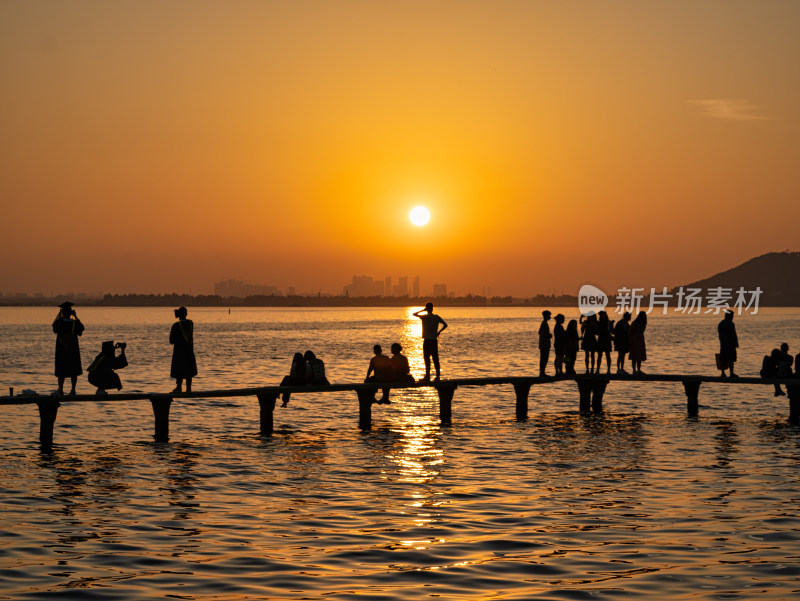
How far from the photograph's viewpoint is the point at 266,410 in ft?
82.7

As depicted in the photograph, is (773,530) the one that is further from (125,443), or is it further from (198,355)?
(198,355)

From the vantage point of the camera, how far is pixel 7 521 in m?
13.9

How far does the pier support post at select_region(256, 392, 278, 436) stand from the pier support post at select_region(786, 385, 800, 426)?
49.2ft

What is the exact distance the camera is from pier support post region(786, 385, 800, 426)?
1069 inches

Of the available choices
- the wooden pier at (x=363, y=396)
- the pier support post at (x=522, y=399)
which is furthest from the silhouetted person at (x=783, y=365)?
the pier support post at (x=522, y=399)

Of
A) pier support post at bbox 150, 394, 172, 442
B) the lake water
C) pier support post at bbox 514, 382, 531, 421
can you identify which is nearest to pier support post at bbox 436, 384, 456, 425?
the lake water

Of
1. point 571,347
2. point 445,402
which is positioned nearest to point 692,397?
point 571,347

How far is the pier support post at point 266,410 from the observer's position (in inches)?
982

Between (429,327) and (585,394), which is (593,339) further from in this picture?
(429,327)

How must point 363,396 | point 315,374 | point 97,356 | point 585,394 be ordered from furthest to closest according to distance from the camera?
point 585,394, point 363,396, point 315,374, point 97,356

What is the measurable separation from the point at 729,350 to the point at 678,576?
56.7ft

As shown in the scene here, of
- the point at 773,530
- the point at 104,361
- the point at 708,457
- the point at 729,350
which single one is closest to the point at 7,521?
the point at 104,361

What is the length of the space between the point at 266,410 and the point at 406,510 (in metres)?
11.2

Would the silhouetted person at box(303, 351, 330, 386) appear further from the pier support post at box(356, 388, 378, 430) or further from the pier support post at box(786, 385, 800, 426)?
the pier support post at box(786, 385, 800, 426)
